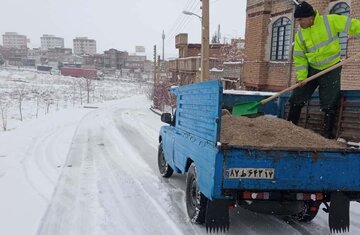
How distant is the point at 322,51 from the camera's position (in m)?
5.06

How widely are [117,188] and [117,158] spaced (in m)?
2.76

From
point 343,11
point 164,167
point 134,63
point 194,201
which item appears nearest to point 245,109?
point 194,201

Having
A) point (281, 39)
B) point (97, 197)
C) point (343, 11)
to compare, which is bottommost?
point (97, 197)

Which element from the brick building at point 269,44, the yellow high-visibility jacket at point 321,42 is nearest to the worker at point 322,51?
the yellow high-visibility jacket at point 321,42

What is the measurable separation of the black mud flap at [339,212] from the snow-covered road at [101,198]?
63 centimetres

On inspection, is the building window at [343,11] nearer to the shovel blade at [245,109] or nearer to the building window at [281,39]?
the building window at [281,39]

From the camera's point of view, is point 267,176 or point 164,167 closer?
point 267,176

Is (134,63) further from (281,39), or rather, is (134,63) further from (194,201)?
(194,201)

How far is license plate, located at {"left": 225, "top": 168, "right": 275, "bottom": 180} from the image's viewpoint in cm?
377

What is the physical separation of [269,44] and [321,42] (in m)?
11.0

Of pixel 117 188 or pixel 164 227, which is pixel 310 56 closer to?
pixel 164 227

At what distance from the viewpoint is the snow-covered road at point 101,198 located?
4.72 metres

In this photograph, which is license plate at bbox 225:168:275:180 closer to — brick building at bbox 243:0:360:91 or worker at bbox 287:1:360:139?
worker at bbox 287:1:360:139

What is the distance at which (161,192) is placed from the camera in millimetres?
6344
